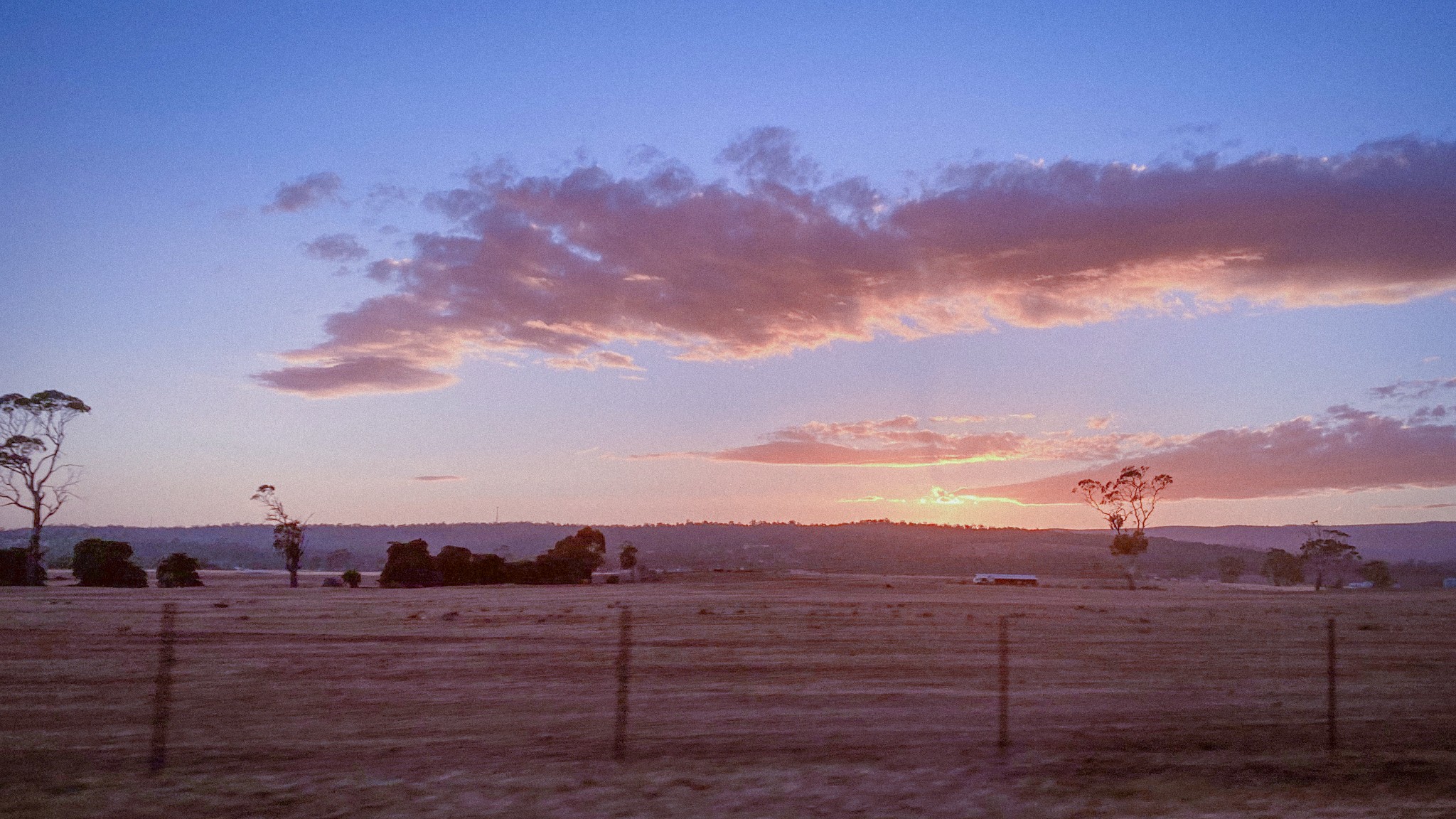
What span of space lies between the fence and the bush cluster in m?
32.6

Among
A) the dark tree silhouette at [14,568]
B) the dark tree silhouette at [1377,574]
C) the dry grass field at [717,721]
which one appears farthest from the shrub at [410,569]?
the dark tree silhouette at [1377,574]

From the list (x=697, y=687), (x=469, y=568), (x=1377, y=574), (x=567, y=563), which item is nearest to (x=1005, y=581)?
(x=567, y=563)

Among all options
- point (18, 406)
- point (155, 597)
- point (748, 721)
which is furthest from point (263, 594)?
point (748, 721)

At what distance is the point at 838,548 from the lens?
648 feet

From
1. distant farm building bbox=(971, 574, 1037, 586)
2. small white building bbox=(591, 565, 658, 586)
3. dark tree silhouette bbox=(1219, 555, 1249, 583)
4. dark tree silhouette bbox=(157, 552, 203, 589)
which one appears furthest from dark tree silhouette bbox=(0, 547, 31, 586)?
dark tree silhouette bbox=(1219, 555, 1249, 583)

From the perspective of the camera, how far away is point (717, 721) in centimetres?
1355

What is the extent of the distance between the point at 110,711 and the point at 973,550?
18094 centimetres

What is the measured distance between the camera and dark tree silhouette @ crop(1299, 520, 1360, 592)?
10581 centimetres

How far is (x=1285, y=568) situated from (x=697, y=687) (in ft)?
380

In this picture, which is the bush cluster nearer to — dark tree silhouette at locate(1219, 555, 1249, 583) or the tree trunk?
the tree trunk

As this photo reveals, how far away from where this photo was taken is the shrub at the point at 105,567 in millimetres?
60594

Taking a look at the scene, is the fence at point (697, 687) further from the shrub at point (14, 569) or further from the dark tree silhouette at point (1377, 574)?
the dark tree silhouette at point (1377, 574)

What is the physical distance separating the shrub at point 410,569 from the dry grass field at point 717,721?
36.6 meters

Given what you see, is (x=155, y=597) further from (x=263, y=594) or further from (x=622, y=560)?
(x=622, y=560)
